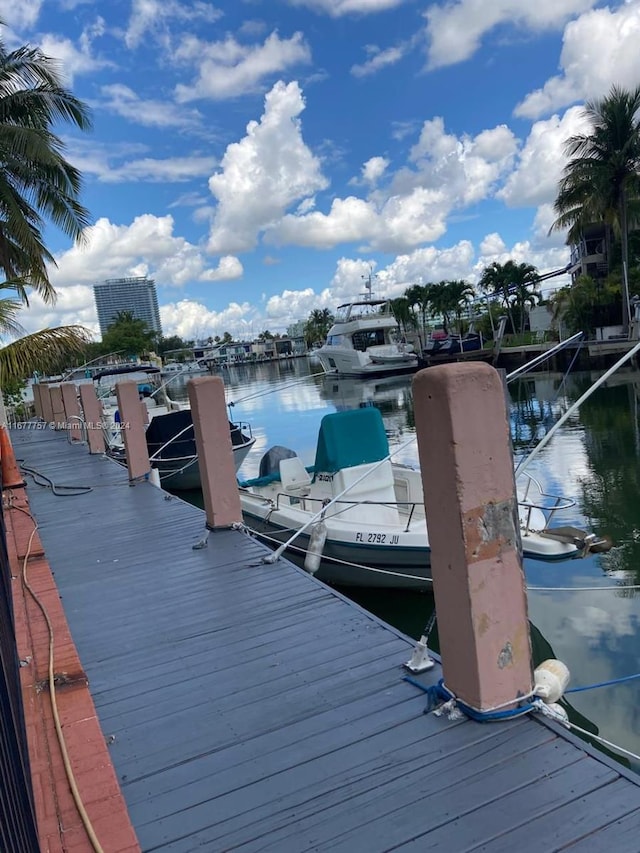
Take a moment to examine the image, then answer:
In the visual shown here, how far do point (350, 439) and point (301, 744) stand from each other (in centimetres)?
642

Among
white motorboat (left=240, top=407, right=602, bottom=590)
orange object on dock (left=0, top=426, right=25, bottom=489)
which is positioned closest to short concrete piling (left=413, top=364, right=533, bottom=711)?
white motorboat (left=240, top=407, right=602, bottom=590)

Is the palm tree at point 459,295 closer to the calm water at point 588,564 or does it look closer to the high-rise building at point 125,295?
the calm water at point 588,564

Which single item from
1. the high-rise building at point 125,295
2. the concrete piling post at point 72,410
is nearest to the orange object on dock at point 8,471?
the concrete piling post at point 72,410

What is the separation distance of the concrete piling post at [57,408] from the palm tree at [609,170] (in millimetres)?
30081

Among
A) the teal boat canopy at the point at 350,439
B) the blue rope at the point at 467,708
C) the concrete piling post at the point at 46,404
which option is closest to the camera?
the blue rope at the point at 467,708

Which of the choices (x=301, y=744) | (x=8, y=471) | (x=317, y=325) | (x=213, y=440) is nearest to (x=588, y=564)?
(x=213, y=440)

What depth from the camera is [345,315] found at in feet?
180

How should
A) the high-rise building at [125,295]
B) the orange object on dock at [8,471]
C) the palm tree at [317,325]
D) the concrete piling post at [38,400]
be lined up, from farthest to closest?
the high-rise building at [125,295] < the palm tree at [317,325] < the concrete piling post at [38,400] < the orange object on dock at [8,471]

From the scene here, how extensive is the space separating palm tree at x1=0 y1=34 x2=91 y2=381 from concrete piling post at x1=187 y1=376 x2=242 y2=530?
10711 mm

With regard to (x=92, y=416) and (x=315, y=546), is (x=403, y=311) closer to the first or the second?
(x=92, y=416)

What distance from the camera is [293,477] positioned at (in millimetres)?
11562

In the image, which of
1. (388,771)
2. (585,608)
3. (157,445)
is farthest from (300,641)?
(157,445)

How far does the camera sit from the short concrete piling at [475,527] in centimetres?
313

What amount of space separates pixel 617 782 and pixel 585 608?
583cm
